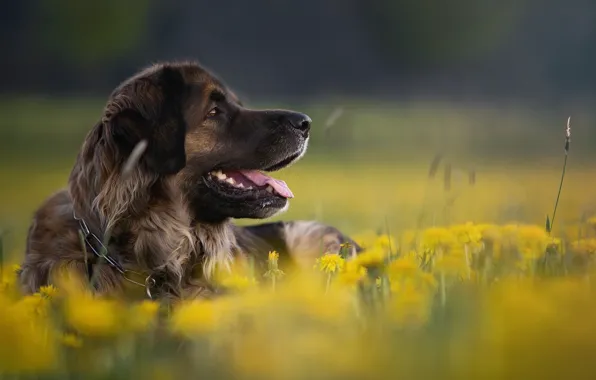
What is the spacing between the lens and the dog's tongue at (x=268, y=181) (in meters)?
4.01

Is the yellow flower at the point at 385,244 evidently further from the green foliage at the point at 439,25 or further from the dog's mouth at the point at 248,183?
the green foliage at the point at 439,25

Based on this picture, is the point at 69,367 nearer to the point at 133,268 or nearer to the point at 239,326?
the point at 239,326

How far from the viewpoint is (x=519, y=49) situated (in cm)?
970

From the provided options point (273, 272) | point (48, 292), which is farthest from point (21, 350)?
point (273, 272)

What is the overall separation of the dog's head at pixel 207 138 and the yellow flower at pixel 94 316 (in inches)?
59.1

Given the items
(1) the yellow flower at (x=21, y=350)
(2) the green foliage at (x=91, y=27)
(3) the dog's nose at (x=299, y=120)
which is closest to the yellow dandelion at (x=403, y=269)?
(1) the yellow flower at (x=21, y=350)

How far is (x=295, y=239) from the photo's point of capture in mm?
4918

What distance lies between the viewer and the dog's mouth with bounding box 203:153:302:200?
156 inches

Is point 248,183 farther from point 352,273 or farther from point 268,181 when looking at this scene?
point 352,273

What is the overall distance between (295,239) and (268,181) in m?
0.91

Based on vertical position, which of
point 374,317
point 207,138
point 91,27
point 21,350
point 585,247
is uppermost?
point 91,27

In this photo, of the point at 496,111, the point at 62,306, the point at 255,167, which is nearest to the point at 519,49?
the point at 496,111

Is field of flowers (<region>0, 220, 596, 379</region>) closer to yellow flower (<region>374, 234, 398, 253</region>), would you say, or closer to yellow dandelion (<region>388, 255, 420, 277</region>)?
yellow dandelion (<region>388, 255, 420, 277</region>)

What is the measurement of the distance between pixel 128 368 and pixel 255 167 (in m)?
1.85
